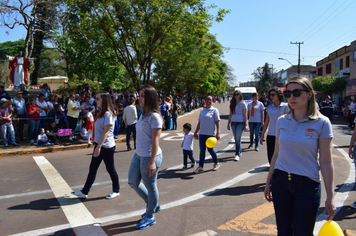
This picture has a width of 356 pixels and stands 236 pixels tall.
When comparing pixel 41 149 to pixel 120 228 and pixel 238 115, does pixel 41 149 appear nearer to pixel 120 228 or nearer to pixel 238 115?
pixel 238 115

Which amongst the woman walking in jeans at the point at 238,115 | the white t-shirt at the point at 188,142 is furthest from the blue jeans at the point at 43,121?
the woman walking in jeans at the point at 238,115

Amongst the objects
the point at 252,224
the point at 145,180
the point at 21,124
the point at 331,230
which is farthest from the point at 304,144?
the point at 21,124

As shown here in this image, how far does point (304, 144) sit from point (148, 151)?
7.17 ft

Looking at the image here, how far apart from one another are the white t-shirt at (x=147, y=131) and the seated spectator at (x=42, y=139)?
27.6ft

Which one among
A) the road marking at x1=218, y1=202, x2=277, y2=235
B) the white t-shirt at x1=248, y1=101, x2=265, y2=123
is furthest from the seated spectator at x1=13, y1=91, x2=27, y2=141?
the road marking at x1=218, y1=202, x2=277, y2=235

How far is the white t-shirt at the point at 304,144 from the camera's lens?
2.64 m

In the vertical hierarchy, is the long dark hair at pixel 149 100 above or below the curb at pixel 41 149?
above

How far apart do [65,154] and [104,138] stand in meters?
5.78

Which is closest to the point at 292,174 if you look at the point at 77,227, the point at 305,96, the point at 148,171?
the point at 305,96

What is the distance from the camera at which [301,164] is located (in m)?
2.69

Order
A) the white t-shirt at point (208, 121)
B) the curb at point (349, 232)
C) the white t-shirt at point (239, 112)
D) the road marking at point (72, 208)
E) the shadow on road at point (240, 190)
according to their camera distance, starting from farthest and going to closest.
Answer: the white t-shirt at point (239, 112) < the white t-shirt at point (208, 121) < the shadow on road at point (240, 190) < the road marking at point (72, 208) < the curb at point (349, 232)

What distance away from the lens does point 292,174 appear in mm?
2717

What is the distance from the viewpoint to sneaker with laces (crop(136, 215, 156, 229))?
4.26 meters

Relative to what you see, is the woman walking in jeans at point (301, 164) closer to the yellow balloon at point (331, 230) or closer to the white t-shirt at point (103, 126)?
the yellow balloon at point (331, 230)
